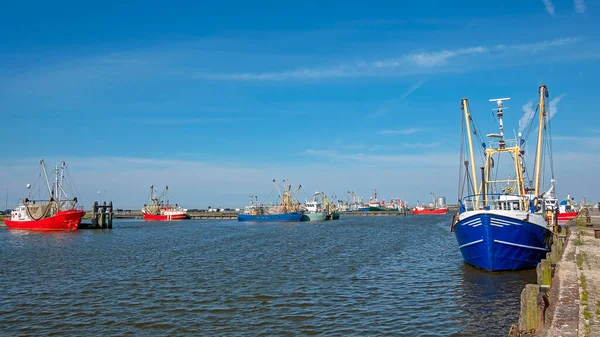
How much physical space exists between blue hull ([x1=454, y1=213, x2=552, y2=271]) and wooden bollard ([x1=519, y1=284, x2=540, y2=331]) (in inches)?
622

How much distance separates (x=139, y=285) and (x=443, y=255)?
970 inches

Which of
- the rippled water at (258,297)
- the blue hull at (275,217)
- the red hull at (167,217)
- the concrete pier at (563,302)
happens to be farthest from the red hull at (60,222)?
the red hull at (167,217)

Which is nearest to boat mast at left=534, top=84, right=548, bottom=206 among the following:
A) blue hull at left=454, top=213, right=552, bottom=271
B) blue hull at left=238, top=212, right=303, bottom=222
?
blue hull at left=454, top=213, right=552, bottom=271

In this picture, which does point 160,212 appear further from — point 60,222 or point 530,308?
point 530,308

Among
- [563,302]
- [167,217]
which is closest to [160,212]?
[167,217]

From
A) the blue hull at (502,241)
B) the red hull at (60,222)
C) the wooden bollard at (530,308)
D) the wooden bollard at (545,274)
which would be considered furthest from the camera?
the red hull at (60,222)

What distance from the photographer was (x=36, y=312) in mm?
20344

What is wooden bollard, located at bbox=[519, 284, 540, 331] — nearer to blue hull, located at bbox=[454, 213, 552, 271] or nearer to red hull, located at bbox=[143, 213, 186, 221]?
blue hull, located at bbox=[454, 213, 552, 271]

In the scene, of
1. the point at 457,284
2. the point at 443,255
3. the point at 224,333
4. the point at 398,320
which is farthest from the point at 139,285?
the point at 443,255

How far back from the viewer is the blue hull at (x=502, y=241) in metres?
26.9

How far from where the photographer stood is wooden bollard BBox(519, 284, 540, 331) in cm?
1150

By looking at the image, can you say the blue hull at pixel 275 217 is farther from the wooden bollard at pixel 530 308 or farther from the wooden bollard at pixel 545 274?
the wooden bollard at pixel 530 308

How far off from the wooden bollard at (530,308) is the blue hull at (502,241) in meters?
15.8

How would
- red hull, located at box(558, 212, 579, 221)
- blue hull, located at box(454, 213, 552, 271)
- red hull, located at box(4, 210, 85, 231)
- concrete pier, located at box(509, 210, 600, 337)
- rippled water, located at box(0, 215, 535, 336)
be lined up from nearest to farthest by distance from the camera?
concrete pier, located at box(509, 210, 600, 337) → rippled water, located at box(0, 215, 535, 336) → blue hull, located at box(454, 213, 552, 271) → red hull, located at box(4, 210, 85, 231) → red hull, located at box(558, 212, 579, 221)
